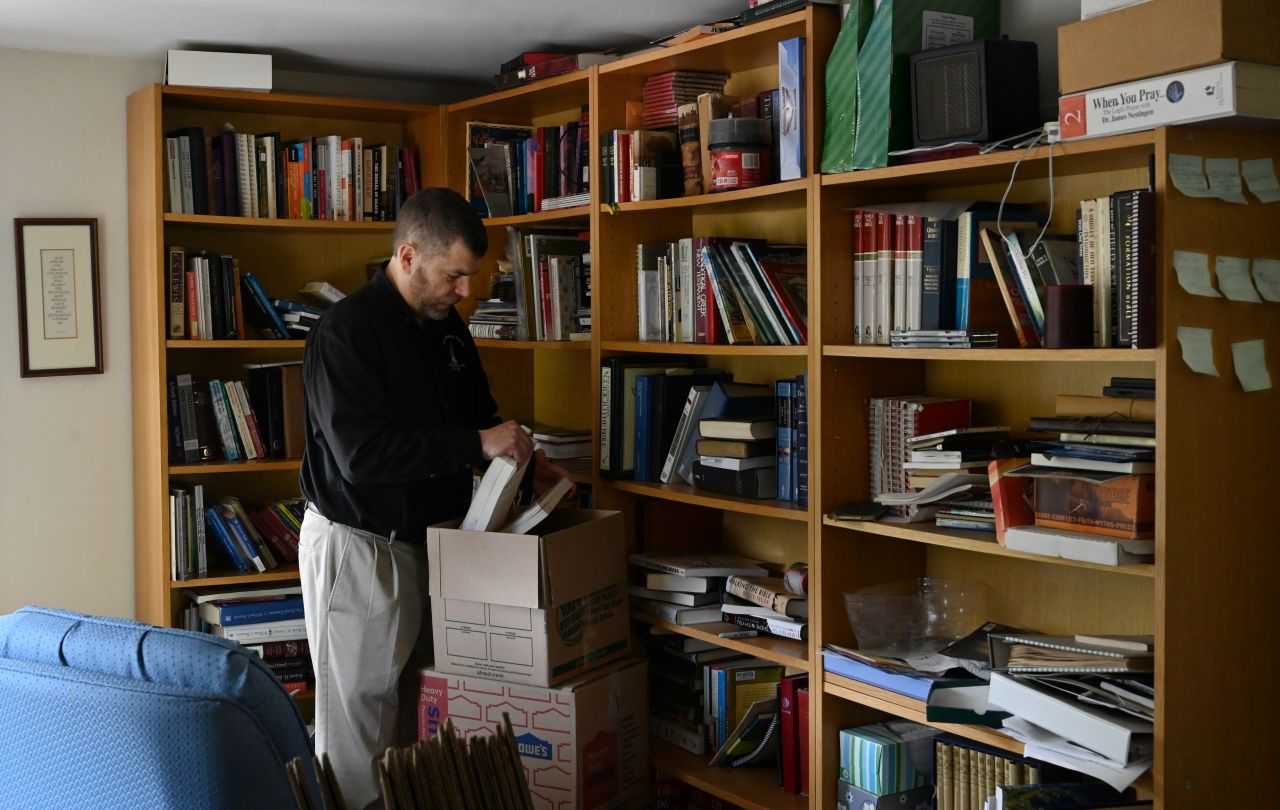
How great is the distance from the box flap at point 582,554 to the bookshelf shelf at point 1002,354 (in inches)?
27.6

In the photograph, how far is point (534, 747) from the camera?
9.53 feet

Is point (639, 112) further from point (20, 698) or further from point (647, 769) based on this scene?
point (20, 698)

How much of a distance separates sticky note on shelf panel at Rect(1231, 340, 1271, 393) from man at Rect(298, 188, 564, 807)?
1.51 meters

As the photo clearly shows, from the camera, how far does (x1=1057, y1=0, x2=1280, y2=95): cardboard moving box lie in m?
1.98

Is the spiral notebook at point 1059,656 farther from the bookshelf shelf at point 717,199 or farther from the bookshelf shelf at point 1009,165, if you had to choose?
the bookshelf shelf at point 717,199

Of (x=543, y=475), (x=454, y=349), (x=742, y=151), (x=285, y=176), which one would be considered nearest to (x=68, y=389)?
(x=285, y=176)

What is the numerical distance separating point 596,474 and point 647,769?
80 cm

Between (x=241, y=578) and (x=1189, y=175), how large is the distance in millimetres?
2945

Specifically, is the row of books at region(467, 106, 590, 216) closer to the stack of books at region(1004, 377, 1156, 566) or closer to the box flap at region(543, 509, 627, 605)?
the box flap at region(543, 509, 627, 605)

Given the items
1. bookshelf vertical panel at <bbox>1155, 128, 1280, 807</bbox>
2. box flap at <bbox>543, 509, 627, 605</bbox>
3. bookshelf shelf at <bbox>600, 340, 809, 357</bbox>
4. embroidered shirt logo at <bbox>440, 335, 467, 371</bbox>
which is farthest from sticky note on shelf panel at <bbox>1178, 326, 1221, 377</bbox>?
embroidered shirt logo at <bbox>440, 335, 467, 371</bbox>

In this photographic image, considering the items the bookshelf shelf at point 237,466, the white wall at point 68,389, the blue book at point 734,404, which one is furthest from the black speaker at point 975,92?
the white wall at point 68,389

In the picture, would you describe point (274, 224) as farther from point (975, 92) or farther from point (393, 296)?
point (975, 92)

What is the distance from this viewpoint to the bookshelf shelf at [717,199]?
2818mm

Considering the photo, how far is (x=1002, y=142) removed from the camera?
235cm
